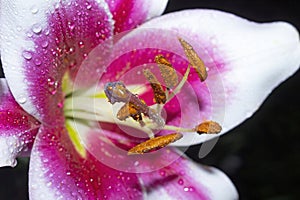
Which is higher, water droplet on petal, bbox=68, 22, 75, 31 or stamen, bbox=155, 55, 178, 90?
water droplet on petal, bbox=68, 22, 75, 31

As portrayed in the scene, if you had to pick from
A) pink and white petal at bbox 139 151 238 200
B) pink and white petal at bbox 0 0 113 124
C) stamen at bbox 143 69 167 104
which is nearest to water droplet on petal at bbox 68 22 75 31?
pink and white petal at bbox 0 0 113 124

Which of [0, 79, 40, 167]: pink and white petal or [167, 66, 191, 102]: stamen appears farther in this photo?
[167, 66, 191, 102]: stamen

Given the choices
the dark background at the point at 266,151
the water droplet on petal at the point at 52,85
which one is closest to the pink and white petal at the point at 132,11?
the water droplet on petal at the point at 52,85

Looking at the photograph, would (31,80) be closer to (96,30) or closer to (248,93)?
(96,30)

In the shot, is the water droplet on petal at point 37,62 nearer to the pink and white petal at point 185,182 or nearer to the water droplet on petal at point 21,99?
the water droplet on petal at point 21,99

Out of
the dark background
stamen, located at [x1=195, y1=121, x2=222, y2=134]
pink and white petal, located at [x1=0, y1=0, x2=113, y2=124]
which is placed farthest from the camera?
the dark background

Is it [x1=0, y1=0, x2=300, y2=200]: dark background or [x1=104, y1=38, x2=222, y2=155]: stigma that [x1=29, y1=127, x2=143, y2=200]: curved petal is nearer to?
[x1=104, y1=38, x2=222, y2=155]: stigma
